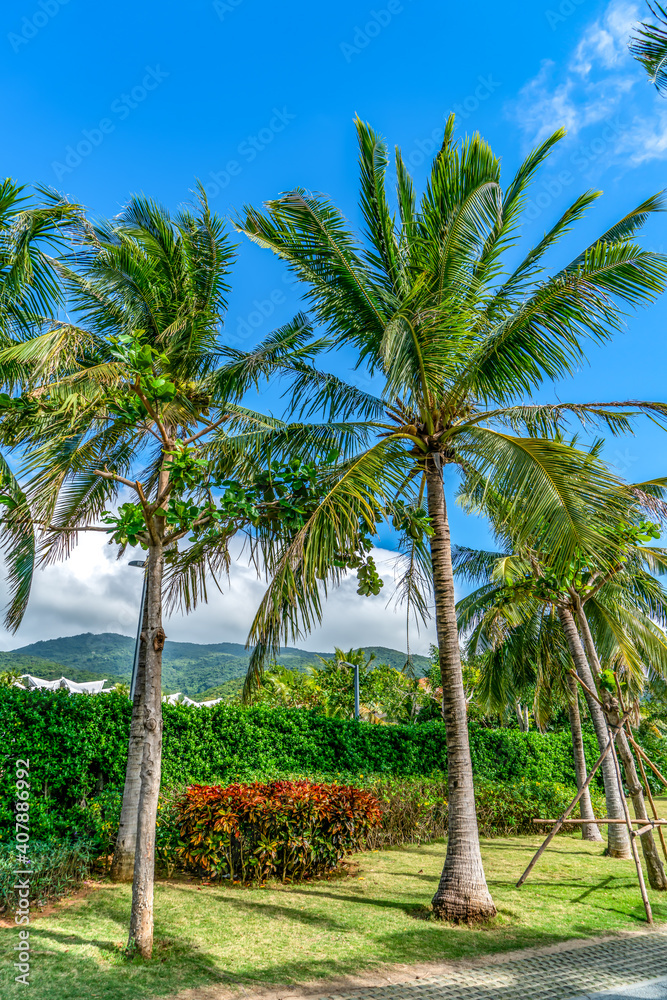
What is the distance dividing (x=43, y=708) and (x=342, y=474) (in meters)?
4.85

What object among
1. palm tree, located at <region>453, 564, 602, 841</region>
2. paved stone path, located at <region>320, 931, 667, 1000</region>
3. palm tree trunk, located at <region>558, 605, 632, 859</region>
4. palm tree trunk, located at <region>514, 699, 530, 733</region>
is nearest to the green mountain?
palm tree trunk, located at <region>514, 699, 530, 733</region>

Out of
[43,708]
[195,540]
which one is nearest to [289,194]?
[195,540]

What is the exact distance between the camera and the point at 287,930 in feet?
19.5

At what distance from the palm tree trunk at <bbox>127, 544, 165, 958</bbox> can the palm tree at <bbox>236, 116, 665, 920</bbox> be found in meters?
1.06

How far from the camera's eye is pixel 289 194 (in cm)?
737

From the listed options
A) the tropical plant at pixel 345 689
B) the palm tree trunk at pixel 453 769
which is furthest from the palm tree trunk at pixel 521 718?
the palm tree trunk at pixel 453 769

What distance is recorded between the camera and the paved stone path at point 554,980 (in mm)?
4605

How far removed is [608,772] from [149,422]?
10.9 m

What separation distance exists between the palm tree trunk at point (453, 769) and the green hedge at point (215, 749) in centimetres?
458

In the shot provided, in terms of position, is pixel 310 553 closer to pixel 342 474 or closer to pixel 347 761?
pixel 342 474

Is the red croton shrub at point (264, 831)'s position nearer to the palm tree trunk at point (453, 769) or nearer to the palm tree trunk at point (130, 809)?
the palm tree trunk at point (130, 809)

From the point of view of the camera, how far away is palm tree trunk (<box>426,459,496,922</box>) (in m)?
6.44

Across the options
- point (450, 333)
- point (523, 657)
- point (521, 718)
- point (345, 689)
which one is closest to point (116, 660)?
point (345, 689)

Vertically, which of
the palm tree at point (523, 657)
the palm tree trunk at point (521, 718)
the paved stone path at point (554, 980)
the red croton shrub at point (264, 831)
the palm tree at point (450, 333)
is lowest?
the paved stone path at point (554, 980)
